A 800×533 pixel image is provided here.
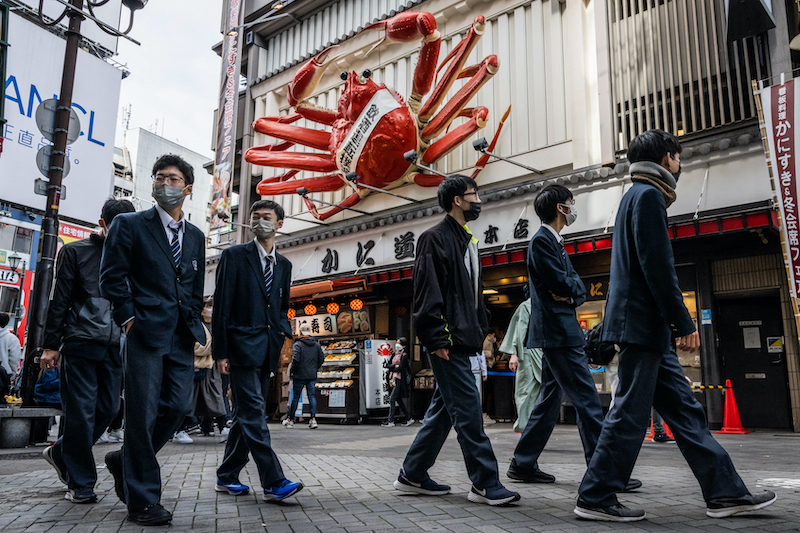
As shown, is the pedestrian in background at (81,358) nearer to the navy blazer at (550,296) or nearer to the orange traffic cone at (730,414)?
the navy blazer at (550,296)

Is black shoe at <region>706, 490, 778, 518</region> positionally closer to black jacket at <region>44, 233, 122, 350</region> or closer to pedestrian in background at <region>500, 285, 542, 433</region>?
black jacket at <region>44, 233, 122, 350</region>

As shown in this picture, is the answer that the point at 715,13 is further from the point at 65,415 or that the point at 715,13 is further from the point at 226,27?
the point at 226,27

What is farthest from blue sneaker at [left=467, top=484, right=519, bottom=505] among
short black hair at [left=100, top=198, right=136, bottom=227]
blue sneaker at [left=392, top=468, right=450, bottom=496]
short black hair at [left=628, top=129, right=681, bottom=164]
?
short black hair at [left=100, top=198, right=136, bottom=227]

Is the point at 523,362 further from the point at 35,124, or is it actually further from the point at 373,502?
the point at 35,124

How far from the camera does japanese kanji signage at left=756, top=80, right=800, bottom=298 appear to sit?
25.6 feet

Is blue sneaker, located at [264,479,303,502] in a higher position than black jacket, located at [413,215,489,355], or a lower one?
lower

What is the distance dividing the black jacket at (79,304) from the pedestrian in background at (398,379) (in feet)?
30.8

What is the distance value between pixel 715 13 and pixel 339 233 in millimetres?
10046

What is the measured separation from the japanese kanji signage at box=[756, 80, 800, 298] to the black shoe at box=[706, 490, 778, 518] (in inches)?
223

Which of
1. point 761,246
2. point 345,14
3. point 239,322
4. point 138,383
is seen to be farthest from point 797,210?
point 345,14

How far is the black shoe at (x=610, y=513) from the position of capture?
9.82 ft

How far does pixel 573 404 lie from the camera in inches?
159

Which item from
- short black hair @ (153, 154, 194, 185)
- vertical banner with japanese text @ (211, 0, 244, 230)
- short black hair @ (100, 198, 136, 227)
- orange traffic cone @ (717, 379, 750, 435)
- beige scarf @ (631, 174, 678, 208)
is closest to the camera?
beige scarf @ (631, 174, 678, 208)

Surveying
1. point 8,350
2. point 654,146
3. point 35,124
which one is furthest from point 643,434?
point 35,124
